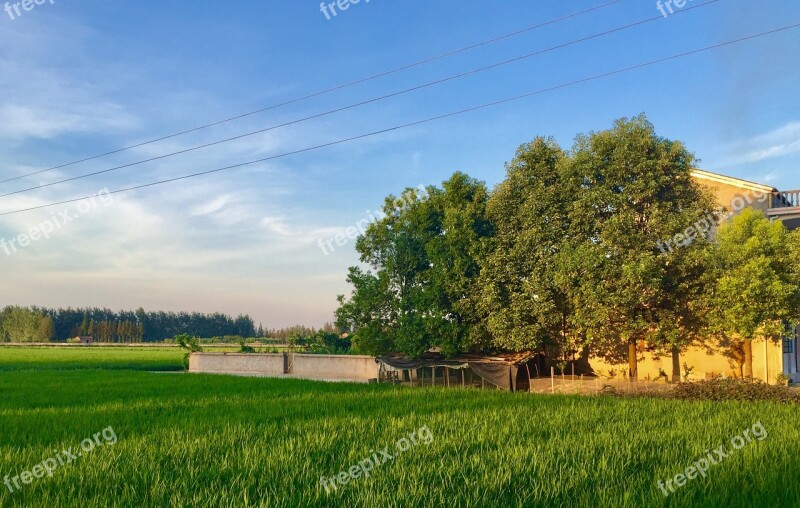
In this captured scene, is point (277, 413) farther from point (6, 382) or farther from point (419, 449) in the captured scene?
point (6, 382)

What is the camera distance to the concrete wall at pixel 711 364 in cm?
2153

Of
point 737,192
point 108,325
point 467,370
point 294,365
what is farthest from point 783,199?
point 108,325

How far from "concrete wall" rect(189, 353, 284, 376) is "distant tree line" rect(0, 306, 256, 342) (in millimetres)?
93043

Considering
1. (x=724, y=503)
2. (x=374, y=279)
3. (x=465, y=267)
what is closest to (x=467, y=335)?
(x=465, y=267)

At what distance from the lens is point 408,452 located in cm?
982

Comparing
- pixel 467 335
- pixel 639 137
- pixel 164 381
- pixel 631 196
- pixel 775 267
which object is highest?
pixel 639 137

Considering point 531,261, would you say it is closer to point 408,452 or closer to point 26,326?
point 408,452

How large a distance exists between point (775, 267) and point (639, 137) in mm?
5718

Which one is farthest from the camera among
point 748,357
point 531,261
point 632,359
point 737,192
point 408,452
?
point 737,192

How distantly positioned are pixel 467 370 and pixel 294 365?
1451 cm

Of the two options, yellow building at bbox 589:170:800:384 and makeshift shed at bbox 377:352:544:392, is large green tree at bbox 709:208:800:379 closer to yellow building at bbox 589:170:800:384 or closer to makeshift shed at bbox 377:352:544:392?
yellow building at bbox 589:170:800:384

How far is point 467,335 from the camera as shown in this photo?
933 inches

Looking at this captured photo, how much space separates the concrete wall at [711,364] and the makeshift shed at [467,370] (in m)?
2.80

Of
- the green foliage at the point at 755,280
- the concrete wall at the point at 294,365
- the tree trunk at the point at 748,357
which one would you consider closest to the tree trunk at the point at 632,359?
the green foliage at the point at 755,280
